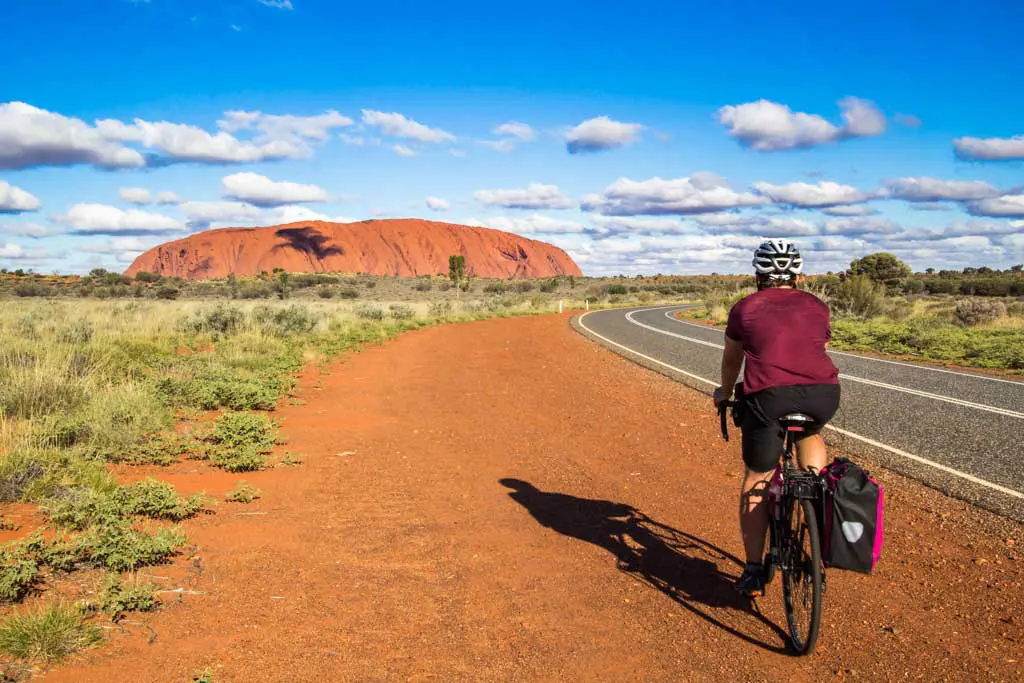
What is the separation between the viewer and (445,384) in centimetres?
1298

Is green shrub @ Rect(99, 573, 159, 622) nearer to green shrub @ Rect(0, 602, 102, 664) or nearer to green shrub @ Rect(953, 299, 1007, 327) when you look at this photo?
green shrub @ Rect(0, 602, 102, 664)

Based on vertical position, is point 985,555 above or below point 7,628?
below

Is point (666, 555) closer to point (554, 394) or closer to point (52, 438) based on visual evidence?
point (52, 438)

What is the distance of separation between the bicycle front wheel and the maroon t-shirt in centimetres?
62

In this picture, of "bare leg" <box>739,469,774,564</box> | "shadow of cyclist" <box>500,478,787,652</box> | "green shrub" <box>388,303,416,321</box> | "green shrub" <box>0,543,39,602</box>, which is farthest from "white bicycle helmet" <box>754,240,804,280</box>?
"green shrub" <box>388,303,416,321</box>

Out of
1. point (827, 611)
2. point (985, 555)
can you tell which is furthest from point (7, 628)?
point (985, 555)

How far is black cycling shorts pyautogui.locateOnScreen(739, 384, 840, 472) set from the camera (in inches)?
135

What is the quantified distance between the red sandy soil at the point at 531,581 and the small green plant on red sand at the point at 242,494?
0.64 ft

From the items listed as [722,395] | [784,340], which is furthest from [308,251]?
[784,340]

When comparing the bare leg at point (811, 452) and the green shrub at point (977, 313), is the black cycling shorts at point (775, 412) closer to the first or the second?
the bare leg at point (811, 452)

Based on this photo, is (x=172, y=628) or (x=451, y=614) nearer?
(x=172, y=628)

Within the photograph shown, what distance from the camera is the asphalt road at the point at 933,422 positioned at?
6453 mm

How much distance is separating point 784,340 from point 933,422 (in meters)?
6.86

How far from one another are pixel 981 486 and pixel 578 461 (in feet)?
12.1
